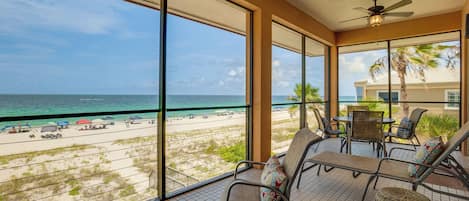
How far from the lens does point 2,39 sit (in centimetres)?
193

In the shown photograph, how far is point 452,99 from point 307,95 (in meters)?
3.04

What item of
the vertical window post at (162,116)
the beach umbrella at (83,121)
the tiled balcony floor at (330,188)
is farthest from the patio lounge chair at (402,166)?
the beach umbrella at (83,121)

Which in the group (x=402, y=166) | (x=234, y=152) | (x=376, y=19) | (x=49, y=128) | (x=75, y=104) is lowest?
(x=234, y=152)

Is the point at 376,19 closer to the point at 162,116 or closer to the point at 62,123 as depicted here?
the point at 162,116

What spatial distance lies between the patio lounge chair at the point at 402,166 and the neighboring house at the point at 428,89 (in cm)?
345

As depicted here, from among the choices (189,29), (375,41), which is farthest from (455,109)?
(189,29)

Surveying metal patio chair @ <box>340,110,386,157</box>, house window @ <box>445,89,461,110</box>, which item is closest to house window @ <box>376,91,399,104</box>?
house window @ <box>445,89,461,110</box>

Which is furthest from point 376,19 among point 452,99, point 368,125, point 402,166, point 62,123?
point 62,123

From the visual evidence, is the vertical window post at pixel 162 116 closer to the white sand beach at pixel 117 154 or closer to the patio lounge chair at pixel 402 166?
the white sand beach at pixel 117 154

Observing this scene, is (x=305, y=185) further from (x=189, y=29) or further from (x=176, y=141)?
(x=189, y=29)

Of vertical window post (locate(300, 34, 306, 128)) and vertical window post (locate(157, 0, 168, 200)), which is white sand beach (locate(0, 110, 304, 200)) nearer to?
vertical window post (locate(157, 0, 168, 200))

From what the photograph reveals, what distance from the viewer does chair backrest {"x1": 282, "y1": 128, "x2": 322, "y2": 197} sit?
64.9 inches

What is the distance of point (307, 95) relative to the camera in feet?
18.5

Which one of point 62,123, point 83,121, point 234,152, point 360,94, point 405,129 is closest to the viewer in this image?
point 62,123
